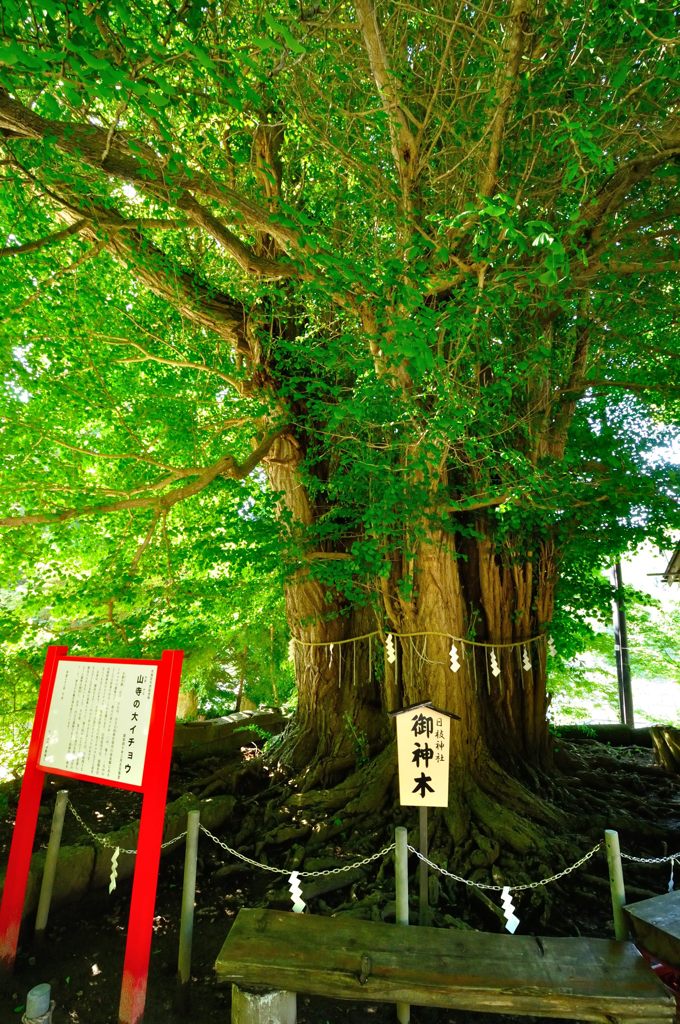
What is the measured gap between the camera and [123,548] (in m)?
6.46

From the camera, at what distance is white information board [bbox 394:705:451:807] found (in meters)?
3.59

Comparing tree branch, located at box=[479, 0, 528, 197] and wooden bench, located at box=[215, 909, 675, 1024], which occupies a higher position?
tree branch, located at box=[479, 0, 528, 197]

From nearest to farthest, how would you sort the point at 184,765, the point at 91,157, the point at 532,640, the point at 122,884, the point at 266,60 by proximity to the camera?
the point at 91,157 → the point at 266,60 → the point at 122,884 → the point at 532,640 → the point at 184,765

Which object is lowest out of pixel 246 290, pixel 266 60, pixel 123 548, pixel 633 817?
pixel 633 817

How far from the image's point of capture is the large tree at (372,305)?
136 inches

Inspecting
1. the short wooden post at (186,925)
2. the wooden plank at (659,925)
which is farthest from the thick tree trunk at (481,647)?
the short wooden post at (186,925)

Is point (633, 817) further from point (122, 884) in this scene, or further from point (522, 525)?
point (122, 884)

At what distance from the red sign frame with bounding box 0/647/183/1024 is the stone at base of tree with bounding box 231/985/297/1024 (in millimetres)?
616

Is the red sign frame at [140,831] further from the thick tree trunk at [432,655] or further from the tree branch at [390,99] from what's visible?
the tree branch at [390,99]

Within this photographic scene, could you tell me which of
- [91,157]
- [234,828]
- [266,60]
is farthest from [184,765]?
[266,60]

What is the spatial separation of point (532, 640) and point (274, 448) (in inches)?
155

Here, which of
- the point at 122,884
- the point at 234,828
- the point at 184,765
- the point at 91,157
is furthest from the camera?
the point at 184,765

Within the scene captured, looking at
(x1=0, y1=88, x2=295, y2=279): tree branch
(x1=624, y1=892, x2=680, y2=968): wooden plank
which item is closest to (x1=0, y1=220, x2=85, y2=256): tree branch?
(x1=0, y1=88, x2=295, y2=279): tree branch

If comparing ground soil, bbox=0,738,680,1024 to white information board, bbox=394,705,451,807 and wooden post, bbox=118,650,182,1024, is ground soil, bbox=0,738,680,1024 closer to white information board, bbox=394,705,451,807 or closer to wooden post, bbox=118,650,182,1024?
wooden post, bbox=118,650,182,1024
